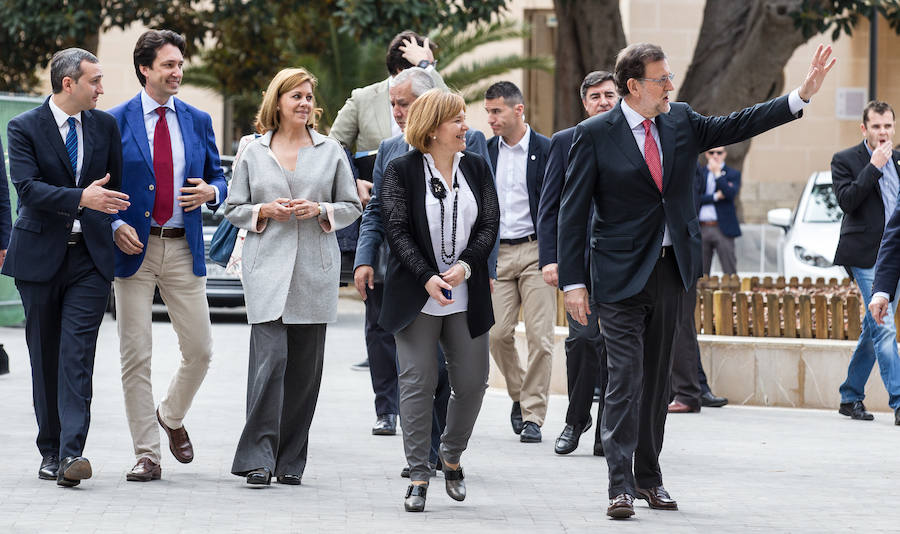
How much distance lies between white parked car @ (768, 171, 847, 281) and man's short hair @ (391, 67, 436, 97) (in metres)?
7.80

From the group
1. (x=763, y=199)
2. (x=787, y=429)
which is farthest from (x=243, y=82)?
(x=787, y=429)

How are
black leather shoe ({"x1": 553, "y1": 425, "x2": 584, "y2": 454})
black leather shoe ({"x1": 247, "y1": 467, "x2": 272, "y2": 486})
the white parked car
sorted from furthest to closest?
1. the white parked car
2. black leather shoe ({"x1": 553, "y1": 425, "x2": 584, "y2": 454})
3. black leather shoe ({"x1": 247, "y1": 467, "x2": 272, "y2": 486})

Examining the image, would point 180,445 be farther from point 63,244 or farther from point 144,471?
point 63,244

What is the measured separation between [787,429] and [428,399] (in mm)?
3540

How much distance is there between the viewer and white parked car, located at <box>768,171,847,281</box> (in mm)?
15242

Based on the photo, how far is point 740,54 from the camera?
16.8m

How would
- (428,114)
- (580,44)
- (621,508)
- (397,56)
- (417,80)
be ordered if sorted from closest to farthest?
(621,508)
(428,114)
(417,80)
(397,56)
(580,44)

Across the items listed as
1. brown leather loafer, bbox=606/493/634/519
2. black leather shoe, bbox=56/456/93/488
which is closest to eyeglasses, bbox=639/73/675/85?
brown leather loafer, bbox=606/493/634/519

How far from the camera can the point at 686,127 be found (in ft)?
21.9

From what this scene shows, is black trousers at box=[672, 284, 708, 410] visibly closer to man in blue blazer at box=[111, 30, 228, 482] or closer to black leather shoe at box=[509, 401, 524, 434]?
black leather shoe at box=[509, 401, 524, 434]

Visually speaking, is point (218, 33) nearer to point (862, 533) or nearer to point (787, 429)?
point (787, 429)

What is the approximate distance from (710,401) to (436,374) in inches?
164

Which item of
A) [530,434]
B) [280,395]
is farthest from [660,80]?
[530,434]

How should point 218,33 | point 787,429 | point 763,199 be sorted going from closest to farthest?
point 787,429
point 218,33
point 763,199
